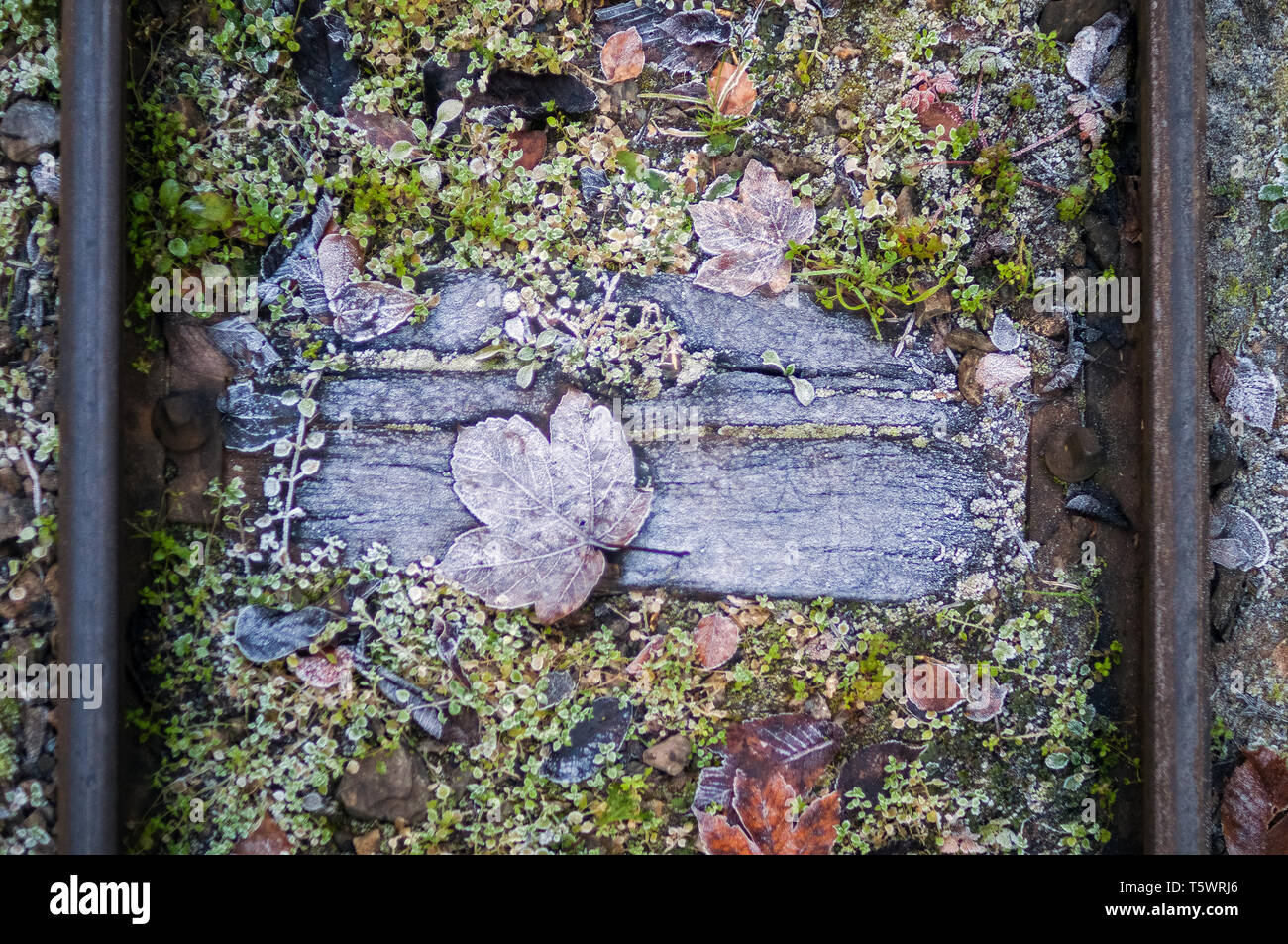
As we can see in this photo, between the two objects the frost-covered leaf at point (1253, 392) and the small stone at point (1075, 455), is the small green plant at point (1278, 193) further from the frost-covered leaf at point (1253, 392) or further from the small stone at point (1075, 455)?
the small stone at point (1075, 455)

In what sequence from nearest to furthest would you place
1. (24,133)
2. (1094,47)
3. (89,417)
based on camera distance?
(89,417) < (24,133) < (1094,47)

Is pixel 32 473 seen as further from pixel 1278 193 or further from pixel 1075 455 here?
pixel 1278 193

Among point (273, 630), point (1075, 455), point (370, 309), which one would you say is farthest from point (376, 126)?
point (1075, 455)

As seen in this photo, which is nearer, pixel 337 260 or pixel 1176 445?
pixel 1176 445

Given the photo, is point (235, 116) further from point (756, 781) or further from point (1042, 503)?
point (1042, 503)
